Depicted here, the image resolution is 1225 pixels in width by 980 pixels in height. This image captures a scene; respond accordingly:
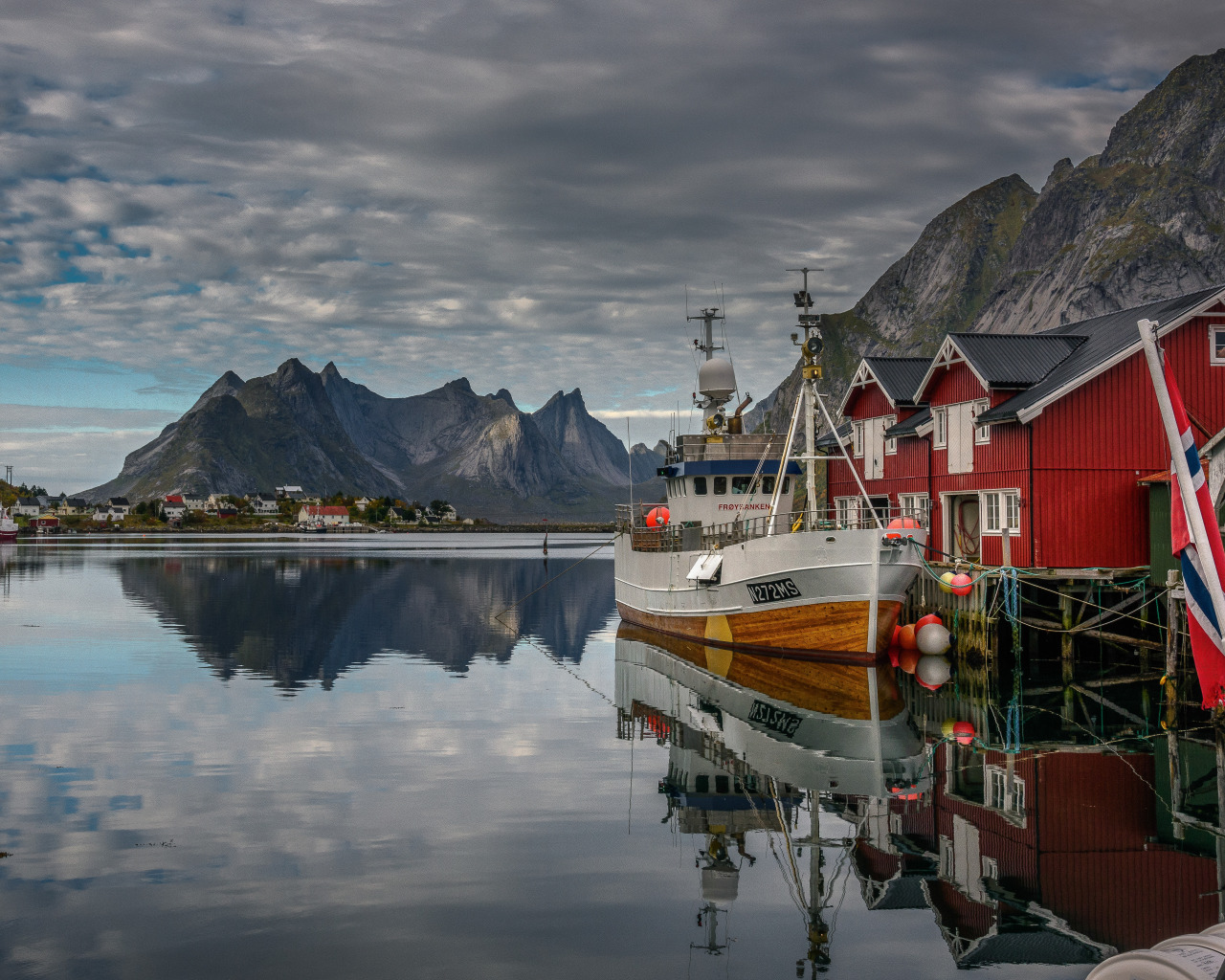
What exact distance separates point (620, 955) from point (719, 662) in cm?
2308

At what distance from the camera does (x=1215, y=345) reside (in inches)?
1372

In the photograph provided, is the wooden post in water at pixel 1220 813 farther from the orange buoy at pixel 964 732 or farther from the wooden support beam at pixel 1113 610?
the wooden support beam at pixel 1113 610

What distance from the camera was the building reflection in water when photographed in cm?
1116

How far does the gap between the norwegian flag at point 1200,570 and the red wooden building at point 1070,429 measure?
19.7 m

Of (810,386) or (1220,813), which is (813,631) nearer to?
(810,386)

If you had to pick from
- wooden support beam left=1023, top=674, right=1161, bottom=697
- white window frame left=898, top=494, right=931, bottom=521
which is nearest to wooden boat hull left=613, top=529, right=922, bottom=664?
wooden support beam left=1023, top=674, right=1161, bottom=697

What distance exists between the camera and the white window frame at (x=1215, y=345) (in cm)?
3478

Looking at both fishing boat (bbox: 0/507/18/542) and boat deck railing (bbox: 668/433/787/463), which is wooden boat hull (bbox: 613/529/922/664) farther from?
fishing boat (bbox: 0/507/18/542)

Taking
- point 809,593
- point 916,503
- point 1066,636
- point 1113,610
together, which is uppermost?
point 916,503

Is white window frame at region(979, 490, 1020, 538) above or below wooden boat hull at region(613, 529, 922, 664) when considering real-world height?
above

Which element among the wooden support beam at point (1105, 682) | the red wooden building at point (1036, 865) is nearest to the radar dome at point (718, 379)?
the wooden support beam at point (1105, 682)

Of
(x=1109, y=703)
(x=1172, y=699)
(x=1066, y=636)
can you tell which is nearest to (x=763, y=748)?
(x=1172, y=699)

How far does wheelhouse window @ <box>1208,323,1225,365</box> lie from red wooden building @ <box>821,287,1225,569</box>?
0.03 metres

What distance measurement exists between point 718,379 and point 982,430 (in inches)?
503
